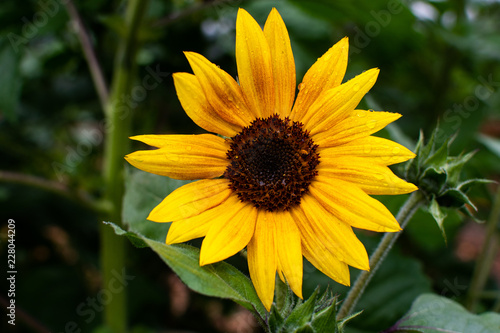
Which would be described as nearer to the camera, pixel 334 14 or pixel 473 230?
pixel 334 14

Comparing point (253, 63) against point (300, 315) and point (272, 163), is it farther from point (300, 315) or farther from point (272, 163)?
point (300, 315)

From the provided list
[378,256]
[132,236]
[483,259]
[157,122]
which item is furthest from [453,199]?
[157,122]

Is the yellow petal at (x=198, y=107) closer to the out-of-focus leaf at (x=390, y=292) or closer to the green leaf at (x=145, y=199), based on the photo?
the green leaf at (x=145, y=199)

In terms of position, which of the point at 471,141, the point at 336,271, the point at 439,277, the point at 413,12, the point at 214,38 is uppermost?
the point at 214,38

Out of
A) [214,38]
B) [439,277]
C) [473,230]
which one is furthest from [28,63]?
[473,230]

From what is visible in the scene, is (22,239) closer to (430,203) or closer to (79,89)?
(79,89)

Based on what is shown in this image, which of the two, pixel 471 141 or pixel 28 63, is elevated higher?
pixel 28 63

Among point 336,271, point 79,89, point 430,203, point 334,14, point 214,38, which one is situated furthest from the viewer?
point 79,89
